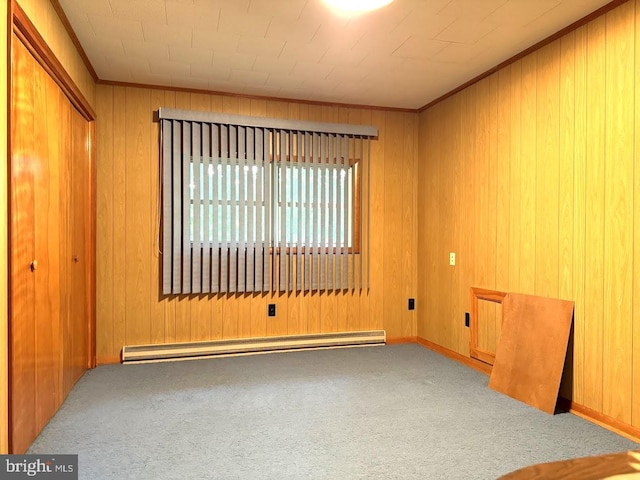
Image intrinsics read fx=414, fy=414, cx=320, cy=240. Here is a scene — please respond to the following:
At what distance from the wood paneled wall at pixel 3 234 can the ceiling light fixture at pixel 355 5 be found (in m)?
1.58

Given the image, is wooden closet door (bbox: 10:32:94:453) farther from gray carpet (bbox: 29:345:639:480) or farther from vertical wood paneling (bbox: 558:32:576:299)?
vertical wood paneling (bbox: 558:32:576:299)

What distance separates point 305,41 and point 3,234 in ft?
7.02

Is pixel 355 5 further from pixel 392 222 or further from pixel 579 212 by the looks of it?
pixel 392 222

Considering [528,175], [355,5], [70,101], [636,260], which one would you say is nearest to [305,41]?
[355,5]

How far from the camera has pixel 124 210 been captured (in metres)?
3.69

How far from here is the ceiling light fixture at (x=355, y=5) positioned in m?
2.36

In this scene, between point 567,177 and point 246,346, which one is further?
point 246,346

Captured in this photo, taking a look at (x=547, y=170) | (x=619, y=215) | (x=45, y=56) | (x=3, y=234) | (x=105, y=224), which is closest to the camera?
(x=3, y=234)

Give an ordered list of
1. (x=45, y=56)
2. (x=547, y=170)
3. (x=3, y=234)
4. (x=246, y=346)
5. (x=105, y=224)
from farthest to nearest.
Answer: (x=246, y=346), (x=105, y=224), (x=547, y=170), (x=45, y=56), (x=3, y=234)

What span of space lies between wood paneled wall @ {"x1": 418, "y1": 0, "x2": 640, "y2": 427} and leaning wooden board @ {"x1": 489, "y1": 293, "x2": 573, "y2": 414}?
0.27ft

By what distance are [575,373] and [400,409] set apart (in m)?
1.12

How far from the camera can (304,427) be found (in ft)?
7.70

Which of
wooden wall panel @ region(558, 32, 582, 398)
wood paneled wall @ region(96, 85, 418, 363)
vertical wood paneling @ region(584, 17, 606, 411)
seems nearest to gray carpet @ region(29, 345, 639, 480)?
vertical wood paneling @ region(584, 17, 606, 411)

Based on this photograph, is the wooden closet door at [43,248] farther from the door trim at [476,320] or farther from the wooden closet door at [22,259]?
the door trim at [476,320]
